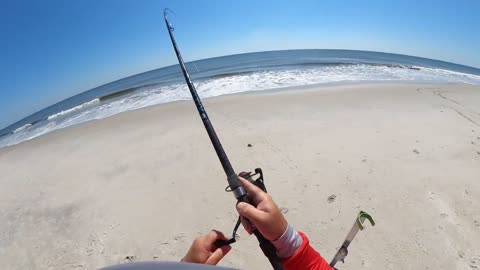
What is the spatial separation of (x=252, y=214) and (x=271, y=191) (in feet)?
9.01

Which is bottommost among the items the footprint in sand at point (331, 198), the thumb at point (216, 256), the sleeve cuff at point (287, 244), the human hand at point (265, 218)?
the footprint in sand at point (331, 198)

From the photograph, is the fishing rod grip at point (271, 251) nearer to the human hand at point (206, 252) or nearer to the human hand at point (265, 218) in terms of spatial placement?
the human hand at point (265, 218)

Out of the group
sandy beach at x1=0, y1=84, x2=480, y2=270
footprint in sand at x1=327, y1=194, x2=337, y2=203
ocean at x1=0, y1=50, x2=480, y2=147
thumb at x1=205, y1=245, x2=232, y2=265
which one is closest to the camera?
thumb at x1=205, y1=245, x2=232, y2=265

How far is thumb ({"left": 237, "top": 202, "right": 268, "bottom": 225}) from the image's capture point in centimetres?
117

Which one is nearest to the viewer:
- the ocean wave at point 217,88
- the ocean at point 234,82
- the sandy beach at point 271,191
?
the sandy beach at point 271,191

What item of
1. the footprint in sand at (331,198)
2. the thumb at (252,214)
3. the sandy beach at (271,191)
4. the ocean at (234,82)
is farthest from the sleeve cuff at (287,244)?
the ocean at (234,82)

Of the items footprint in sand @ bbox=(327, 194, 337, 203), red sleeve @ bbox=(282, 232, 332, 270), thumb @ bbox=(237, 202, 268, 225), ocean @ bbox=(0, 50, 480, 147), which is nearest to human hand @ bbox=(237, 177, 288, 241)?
thumb @ bbox=(237, 202, 268, 225)

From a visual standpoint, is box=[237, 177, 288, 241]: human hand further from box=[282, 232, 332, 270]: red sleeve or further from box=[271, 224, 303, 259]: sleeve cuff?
box=[282, 232, 332, 270]: red sleeve

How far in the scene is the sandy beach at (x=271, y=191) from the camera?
3029 mm

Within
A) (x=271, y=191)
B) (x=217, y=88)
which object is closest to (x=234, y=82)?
(x=217, y=88)

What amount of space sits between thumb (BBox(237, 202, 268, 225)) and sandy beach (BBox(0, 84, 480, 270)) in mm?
1893

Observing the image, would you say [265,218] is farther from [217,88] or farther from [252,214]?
[217,88]

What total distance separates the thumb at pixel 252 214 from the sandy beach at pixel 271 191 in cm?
189

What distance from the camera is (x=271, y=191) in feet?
12.7
